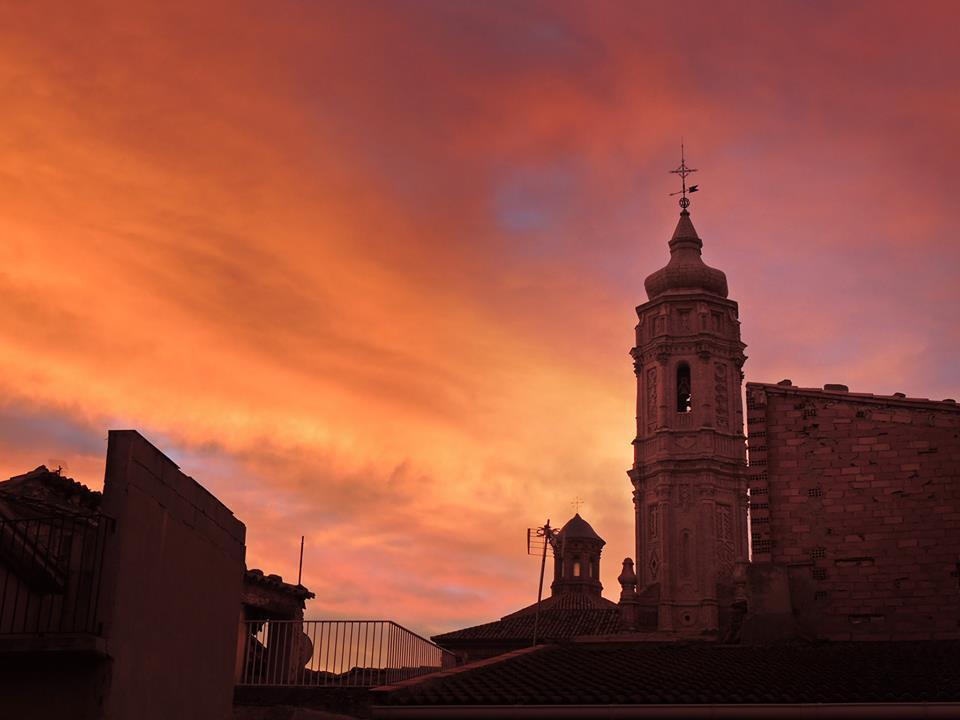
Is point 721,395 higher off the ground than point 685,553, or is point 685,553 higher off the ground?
point 721,395

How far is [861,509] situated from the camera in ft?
79.8

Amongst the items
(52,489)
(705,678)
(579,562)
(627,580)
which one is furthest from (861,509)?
(579,562)

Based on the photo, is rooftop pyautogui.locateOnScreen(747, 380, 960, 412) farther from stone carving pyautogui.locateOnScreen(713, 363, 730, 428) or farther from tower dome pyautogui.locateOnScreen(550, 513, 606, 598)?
tower dome pyautogui.locateOnScreen(550, 513, 606, 598)

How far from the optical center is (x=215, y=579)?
1634 centimetres

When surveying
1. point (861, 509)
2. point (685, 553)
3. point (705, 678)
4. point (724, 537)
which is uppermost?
point (724, 537)

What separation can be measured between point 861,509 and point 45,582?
16188 mm

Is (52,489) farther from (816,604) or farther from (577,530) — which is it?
(577,530)

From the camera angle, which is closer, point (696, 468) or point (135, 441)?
point (135, 441)

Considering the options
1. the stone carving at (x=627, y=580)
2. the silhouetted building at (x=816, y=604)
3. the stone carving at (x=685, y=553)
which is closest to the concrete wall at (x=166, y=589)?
the silhouetted building at (x=816, y=604)

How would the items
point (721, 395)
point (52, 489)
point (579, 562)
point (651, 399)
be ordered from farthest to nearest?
point (579, 562) → point (651, 399) → point (721, 395) → point (52, 489)

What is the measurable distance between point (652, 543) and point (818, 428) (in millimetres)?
61052

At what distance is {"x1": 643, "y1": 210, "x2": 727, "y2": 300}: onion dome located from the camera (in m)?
90.4

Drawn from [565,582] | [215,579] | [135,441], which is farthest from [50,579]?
[565,582]

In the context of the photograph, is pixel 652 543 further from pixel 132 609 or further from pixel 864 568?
pixel 132 609
